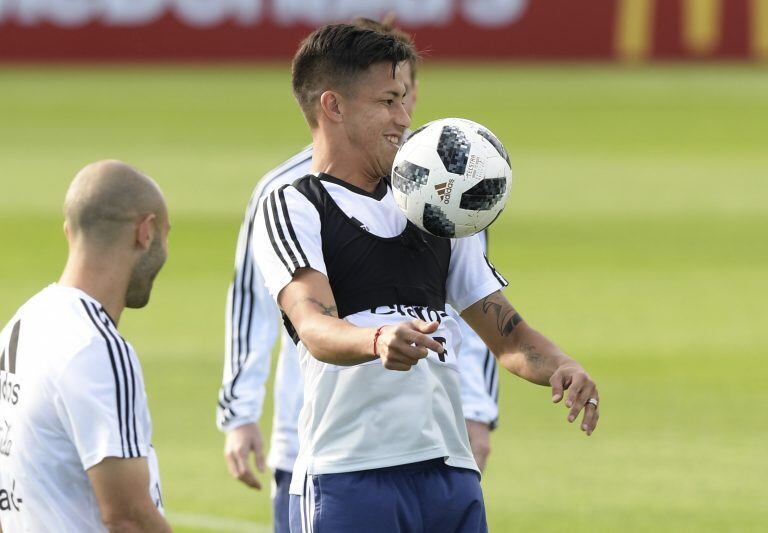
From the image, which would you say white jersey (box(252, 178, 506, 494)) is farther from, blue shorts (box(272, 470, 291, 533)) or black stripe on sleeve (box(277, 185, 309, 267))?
blue shorts (box(272, 470, 291, 533))

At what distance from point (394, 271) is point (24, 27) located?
30.6m

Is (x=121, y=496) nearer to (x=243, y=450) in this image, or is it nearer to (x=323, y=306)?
(x=323, y=306)

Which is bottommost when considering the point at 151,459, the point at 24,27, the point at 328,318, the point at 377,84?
the point at 151,459

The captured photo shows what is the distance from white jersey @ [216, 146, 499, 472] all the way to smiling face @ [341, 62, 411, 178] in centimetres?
130

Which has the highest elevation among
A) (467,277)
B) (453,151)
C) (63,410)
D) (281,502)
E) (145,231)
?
(453,151)

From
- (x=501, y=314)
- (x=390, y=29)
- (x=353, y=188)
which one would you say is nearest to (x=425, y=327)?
(x=353, y=188)

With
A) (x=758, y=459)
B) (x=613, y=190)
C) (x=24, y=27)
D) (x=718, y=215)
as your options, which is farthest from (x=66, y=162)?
(x=758, y=459)

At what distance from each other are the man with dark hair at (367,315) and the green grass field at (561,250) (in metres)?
3.80

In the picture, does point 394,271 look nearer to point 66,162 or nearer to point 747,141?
point 66,162

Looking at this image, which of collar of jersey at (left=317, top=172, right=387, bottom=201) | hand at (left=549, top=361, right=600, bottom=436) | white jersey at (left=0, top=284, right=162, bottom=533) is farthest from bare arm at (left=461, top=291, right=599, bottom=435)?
white jersey at (left=0, top=284, right=162, bottom=533)

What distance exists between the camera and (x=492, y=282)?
4797 mm

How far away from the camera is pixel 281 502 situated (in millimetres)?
6160

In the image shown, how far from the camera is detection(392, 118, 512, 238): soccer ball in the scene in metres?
4.55

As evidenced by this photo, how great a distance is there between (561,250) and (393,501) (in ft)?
40.5
